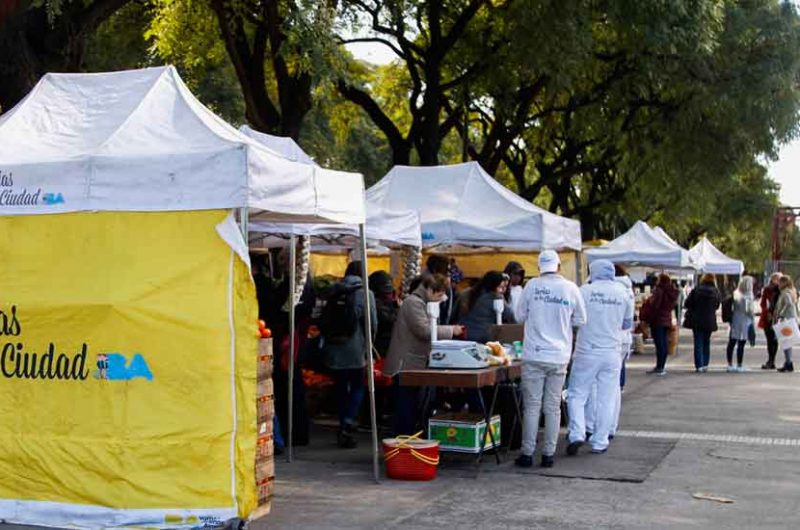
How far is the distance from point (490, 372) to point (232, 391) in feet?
10.3

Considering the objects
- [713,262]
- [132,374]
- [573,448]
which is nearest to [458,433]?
[573,448]

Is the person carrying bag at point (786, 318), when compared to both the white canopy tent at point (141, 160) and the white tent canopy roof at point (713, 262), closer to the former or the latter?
the white tent canopy roof at point (713, 262)

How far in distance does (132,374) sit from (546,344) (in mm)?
3936

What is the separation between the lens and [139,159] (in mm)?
7273

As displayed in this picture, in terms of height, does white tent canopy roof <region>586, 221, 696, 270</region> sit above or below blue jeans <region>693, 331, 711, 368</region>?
above

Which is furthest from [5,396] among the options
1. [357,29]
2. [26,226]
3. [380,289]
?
[357,29]

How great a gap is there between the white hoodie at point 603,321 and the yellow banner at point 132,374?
430cm

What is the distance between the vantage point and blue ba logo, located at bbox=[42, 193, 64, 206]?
7387mm

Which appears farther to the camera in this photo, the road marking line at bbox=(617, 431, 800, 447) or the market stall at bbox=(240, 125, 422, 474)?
the road marking line at bbox=(617, 431, 800, 447)

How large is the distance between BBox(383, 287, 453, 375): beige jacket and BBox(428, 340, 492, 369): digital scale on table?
475 millimetres

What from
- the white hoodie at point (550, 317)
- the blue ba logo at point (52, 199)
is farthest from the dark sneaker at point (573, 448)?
the blue ba logo at point (52, 199)

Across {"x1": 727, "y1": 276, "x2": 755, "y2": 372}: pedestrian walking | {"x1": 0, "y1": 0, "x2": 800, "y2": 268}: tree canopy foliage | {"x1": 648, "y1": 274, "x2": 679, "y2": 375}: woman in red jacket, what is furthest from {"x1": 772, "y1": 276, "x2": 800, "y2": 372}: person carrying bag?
{"x1": 0, "y1": 0, "x2": 800, "y2": 268}: tree canopy foliage

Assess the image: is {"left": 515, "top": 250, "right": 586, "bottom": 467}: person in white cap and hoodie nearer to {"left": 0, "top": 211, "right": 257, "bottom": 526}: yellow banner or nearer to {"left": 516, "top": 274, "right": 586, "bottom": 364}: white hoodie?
{"left": 516, "top": 274, "right": 586, "bottom": 364}: white hoodie

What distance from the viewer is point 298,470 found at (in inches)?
387
